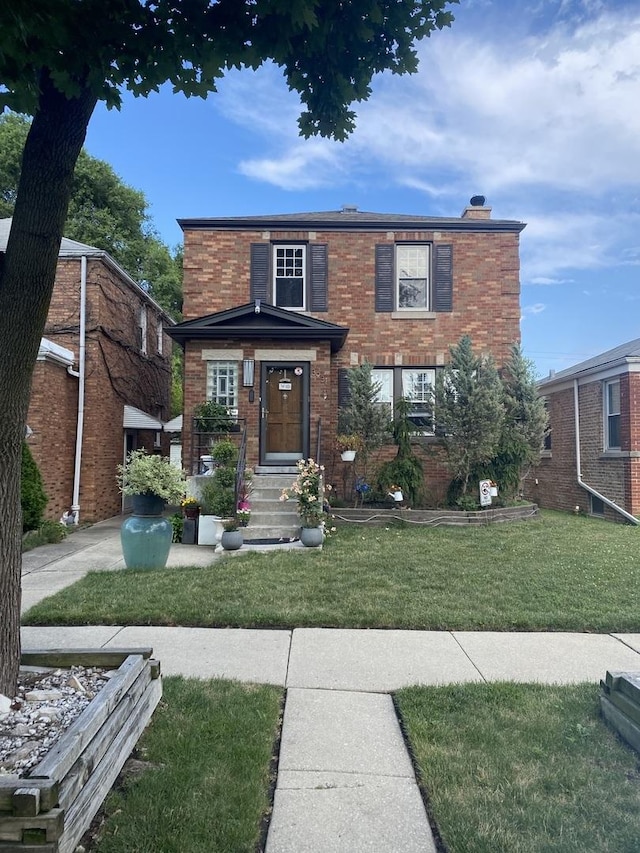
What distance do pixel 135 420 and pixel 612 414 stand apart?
37.7ft

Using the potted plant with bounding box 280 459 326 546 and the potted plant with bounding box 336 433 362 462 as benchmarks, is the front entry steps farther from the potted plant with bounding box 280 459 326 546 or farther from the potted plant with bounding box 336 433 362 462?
the potted plant with bounding box 336 433 362 462

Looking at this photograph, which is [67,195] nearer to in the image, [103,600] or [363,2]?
[363,2]

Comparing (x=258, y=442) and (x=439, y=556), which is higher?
(x=258, y=442)

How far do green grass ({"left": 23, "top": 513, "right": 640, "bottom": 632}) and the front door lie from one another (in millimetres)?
3256

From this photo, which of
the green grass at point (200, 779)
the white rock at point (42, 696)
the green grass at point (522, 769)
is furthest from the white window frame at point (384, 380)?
the white rock at point (42, 696)

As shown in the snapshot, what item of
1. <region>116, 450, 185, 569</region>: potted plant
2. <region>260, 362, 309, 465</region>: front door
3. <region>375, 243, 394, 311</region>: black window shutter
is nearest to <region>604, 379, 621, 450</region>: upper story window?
<region>375, 243, 394, 311</region>: black window shutter

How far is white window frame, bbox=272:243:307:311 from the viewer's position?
41.6 ft

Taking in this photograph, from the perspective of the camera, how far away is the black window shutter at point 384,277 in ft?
41.7

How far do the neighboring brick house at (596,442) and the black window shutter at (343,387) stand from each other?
17.4 ft

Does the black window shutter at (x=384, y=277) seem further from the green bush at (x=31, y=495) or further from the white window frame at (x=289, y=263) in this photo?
the green bush at (x=31, y=495)

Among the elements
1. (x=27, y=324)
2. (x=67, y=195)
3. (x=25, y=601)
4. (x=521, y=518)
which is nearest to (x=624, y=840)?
(x=27, y=324)

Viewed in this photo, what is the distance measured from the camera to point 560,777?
258 centimetres

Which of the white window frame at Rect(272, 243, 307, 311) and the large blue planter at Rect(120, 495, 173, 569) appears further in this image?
the white window frame at Rect(272, 243, 307, 311)

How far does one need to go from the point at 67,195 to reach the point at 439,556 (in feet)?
20.9
